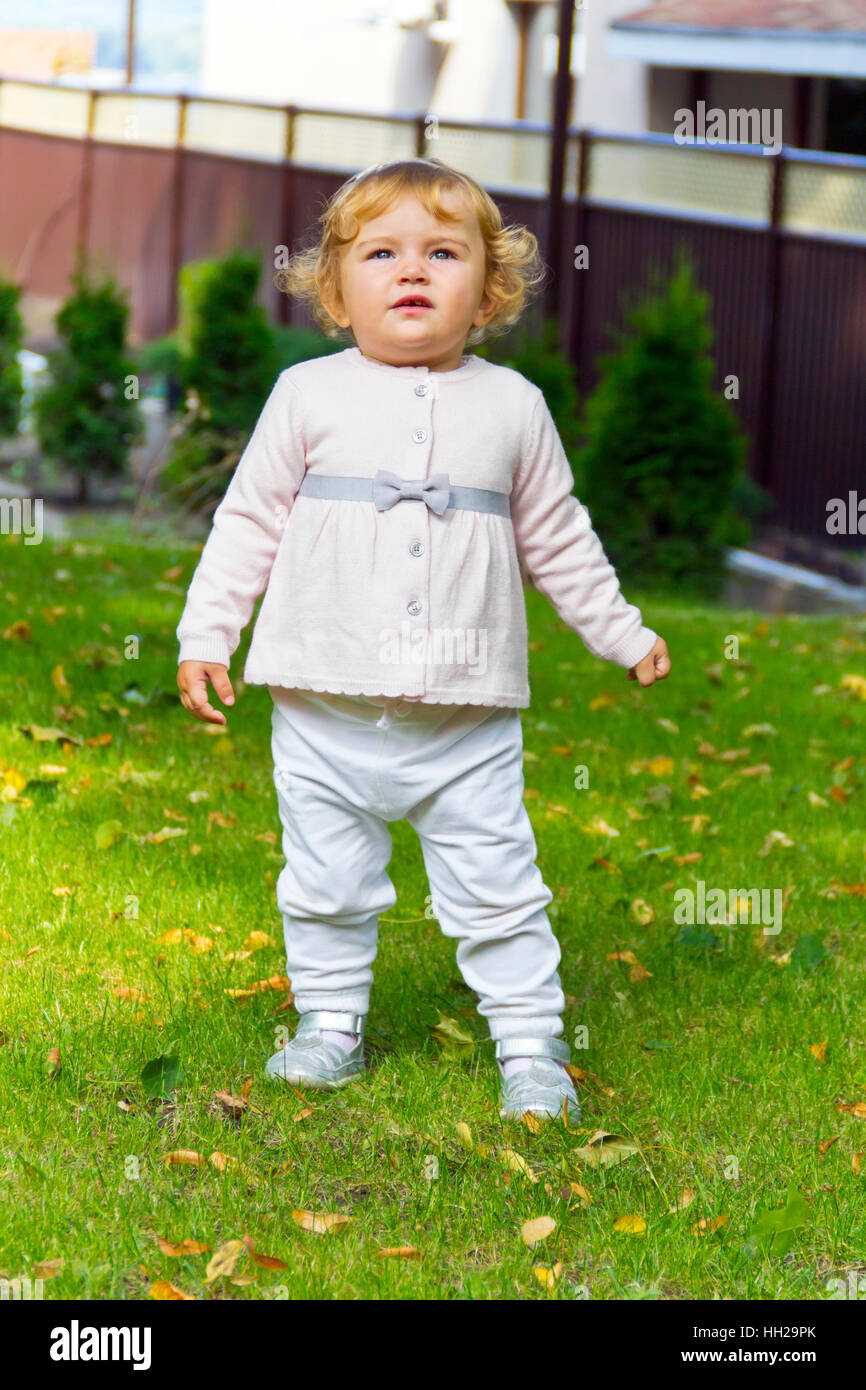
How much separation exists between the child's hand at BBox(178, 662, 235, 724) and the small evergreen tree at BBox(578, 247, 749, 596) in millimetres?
8184

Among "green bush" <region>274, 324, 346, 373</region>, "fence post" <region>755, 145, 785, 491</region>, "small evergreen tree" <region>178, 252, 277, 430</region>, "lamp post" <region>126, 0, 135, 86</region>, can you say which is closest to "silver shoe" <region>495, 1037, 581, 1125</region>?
"small evergreen tree" <region>178, 252, 277, 430</region>

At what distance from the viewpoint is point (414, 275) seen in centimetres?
→ 292

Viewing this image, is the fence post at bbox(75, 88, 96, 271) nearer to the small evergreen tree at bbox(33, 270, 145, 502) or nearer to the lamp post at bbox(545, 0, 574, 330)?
the small evergreen tree at bbox(33, 270, 145, 502)

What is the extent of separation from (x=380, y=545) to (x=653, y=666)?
58 cm

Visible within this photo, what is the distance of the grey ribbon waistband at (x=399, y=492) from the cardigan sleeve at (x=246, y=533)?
0.06 m

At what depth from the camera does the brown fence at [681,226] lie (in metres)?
13.8

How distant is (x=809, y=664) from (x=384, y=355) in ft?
15.3

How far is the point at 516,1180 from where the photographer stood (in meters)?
2.82

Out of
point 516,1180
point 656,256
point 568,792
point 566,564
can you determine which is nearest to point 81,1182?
point 516,1180

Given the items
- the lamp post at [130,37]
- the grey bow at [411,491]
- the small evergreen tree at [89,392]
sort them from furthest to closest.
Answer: the lamp post at [130,37] < the small evergreen tree at [89,392] < the grey bow at [411,491]

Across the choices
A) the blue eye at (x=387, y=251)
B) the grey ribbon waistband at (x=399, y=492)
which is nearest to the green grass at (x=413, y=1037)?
the grey ribbon waistband at (x=399, y=492)

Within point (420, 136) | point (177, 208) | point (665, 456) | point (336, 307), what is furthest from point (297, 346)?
point (336, 307)

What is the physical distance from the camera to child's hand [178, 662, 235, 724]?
2936 millimetres

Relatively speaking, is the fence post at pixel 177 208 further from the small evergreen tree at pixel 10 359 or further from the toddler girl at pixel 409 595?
the toddler girl at pixel 409 595
